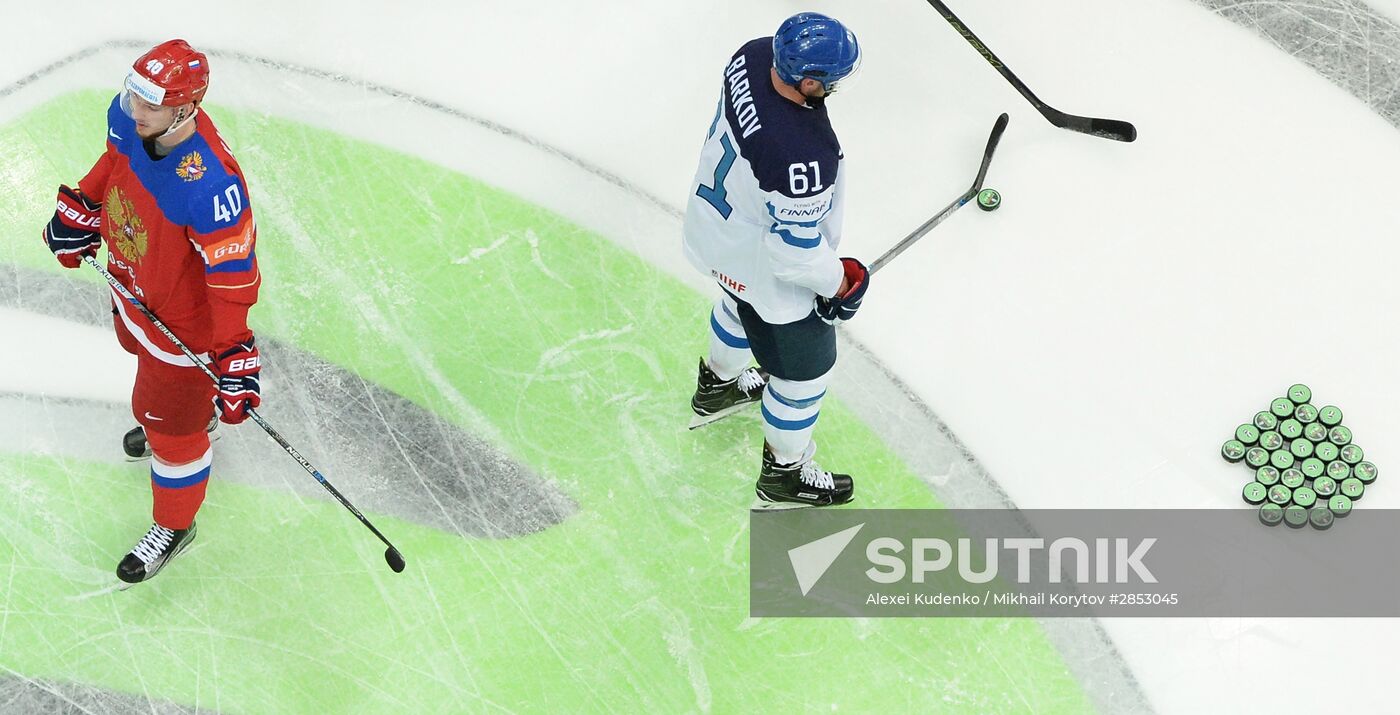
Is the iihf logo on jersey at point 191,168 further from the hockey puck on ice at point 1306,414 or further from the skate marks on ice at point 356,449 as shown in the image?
the hockey puck on ice at point 1306,414

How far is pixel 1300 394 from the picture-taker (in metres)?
3.80

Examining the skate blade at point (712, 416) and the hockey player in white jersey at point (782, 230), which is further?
the skate blade at point (712, 416)

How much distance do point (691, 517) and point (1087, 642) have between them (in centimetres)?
106

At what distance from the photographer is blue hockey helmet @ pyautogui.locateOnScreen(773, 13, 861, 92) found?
2.80 m

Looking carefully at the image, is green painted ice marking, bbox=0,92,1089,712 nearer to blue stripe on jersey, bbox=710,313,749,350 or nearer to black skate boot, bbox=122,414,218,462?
black skate boot, bbox=122,414,218,462

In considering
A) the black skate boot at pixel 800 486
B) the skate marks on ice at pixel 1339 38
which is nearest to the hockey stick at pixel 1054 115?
the skate marks on ice at pixel 1339 38

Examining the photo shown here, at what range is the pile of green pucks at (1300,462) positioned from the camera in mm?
3686

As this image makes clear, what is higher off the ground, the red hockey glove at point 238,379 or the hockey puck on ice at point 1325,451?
the red hockey glove at point 238,379

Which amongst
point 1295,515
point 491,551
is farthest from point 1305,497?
point 491,551

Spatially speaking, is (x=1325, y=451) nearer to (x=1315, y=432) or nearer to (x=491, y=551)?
(x=1315, y=432)

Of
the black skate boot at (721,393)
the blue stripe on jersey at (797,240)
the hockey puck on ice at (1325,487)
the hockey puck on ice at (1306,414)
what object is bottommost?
the black skate boot at (721,393)

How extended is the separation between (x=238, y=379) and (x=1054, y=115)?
257cm

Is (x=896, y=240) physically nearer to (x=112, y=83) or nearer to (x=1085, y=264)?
(x=1085, y=264)

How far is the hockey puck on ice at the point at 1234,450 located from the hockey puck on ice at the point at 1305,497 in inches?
6.5
